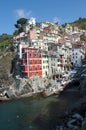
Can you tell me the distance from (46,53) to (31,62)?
7362 mm

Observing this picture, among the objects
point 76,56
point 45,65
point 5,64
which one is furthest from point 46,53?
point 76,56

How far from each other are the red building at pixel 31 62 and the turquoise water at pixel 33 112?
1377 cm

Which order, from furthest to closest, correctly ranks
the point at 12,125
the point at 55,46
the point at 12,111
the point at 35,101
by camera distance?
the point at 55,46 < the point at 35,101 < the point at 12,111 < the point at 12,125

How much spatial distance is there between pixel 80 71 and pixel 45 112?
33.9 metres

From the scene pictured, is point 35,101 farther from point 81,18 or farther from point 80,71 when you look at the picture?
point 81,18

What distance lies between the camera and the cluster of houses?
78562 mm


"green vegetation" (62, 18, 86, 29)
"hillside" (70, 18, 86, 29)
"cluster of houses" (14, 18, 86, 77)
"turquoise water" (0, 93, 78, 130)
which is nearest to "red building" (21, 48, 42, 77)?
"cluster of houses" (14, 18, 86, 77)

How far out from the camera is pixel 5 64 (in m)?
86.0

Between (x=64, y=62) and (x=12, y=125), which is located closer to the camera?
(x=12, y=125)

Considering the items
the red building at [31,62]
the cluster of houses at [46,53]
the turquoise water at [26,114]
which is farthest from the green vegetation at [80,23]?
the turquoise water at [26,114]

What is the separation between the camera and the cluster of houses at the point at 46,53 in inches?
3093

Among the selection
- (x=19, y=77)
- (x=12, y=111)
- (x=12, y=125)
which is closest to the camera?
(x=12, y=125)

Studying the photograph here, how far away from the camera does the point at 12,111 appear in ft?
178

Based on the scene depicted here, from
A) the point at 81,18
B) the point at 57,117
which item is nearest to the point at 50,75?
the point at 57,117
